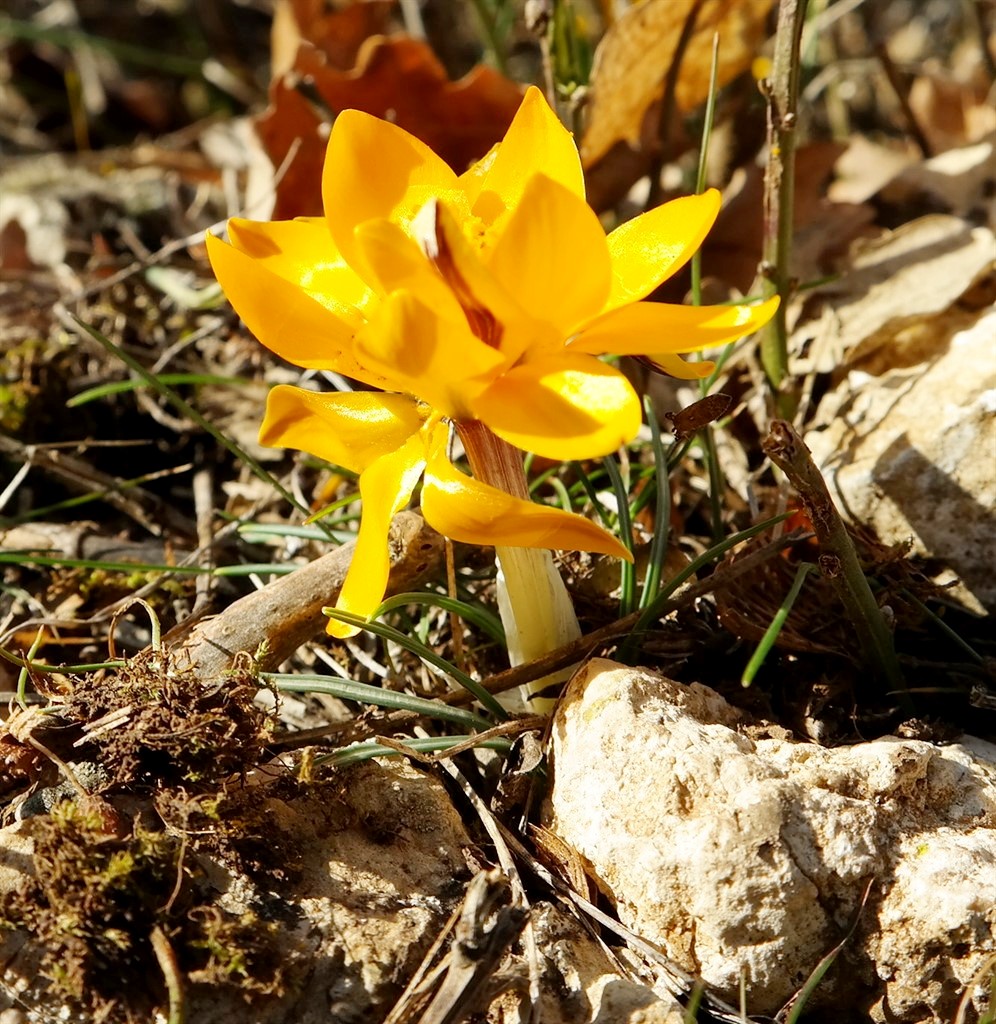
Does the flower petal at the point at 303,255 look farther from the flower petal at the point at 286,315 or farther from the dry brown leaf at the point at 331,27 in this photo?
the dry brown leaf at the point at 331,27

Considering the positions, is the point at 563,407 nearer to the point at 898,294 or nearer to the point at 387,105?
the point at 898,294

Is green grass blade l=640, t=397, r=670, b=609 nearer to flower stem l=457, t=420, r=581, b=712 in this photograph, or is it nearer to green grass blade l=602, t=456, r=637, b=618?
green grass blade l=602, t=456, r=637, b=618

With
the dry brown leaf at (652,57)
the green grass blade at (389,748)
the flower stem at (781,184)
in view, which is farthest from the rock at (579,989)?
the dry brown leaf at (652,57)

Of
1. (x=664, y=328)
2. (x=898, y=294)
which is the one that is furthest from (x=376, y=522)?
(x=898, y=294)

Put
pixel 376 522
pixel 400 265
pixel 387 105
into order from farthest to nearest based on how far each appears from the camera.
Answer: pixel 387 105 < pixel 376 522 < pixel 400 265

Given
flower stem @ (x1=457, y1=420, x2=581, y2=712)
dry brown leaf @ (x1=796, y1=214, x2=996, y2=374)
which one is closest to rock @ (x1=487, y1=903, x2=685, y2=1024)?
flower stem @ (x1=457, y1=420, x2=581, y2=712)
